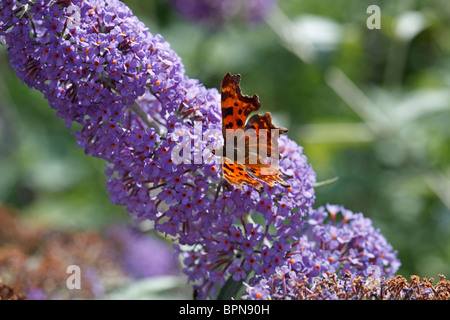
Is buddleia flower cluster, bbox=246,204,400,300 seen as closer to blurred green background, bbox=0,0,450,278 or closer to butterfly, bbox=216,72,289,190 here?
butterfly, bbox=216,72,289,190

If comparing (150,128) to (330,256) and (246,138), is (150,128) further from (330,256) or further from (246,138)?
(330,256)

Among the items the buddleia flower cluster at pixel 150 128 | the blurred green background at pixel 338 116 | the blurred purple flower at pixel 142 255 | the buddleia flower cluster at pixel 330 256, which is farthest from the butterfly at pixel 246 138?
the blurred green background at pixel 338 116

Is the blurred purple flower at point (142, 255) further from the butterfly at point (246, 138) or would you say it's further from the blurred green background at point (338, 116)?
the butterfly at point (246, 138)

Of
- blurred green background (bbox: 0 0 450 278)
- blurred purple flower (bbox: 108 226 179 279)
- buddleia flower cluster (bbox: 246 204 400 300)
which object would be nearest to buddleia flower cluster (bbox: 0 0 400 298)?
buddleia flower cluster (bbox: 246 204 400 300)

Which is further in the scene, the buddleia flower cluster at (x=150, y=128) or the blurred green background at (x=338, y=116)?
the blurred green background at (x=338, y=116)

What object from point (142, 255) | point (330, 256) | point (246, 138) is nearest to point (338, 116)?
point (142, 255)
